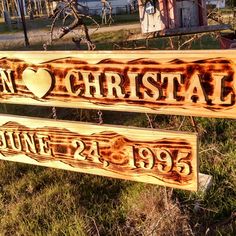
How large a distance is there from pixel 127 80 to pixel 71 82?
1.37ft

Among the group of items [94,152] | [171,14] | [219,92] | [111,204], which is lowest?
[111,204]

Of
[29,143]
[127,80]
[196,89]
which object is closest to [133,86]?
[127,80]

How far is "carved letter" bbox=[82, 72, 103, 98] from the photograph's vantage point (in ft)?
8.53

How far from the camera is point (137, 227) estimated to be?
3.19m

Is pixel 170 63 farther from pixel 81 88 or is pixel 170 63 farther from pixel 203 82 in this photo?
pixel 81 88

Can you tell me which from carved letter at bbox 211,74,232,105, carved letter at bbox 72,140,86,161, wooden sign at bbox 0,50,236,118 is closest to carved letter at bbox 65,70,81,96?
wooden sign at bbox 0,50,236,118

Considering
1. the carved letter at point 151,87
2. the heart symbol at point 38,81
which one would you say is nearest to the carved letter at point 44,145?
the heart symbol at point 38,81

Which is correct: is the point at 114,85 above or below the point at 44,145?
above

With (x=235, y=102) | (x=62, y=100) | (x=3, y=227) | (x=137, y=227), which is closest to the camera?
(x=235, y=102)

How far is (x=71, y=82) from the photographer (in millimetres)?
2699

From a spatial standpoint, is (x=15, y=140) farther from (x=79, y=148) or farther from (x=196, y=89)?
(x=196, y=89)

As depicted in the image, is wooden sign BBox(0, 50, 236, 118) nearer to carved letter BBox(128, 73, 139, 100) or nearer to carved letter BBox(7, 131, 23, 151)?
carved letter BBox(128, 73, 139, 100)

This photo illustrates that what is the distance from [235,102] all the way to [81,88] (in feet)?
3.23

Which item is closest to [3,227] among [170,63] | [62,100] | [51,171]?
[51,171]
